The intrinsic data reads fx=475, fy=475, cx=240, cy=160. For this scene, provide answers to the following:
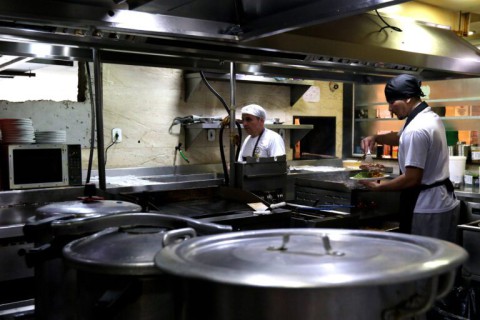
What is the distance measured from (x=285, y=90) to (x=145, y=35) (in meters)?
3.94

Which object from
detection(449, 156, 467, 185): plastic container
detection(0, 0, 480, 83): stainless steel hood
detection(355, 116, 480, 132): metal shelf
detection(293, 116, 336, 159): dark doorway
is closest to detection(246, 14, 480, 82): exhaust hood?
detection(0, 0, 480, 83): stainless steel hood

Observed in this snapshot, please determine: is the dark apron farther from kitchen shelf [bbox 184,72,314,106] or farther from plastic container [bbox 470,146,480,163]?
plastic container [bbox 470,146,480,163]

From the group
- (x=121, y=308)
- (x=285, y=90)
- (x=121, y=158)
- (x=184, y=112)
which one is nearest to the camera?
(x=121, y=308)

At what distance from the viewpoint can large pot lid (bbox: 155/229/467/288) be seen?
771 millimetres

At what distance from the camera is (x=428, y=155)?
316cm

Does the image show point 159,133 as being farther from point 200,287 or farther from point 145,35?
point 200,287

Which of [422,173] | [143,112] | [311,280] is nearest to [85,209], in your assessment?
→ [311,280]

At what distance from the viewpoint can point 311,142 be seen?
6.79 metres

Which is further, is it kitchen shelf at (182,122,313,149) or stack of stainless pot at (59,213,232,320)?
kitchen shelf at (182,122,313,149)

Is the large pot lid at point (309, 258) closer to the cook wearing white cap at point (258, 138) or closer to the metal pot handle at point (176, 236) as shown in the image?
the metal pot handle at point (176, 236)

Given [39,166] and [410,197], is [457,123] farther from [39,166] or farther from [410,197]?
[39,166]

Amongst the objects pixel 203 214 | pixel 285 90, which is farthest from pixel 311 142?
pixel 203 214

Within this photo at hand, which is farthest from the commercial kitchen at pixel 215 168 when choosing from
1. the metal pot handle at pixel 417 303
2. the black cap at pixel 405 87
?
the black cap at pixel 405 87

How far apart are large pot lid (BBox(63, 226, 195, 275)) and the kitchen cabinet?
15.2 feet
